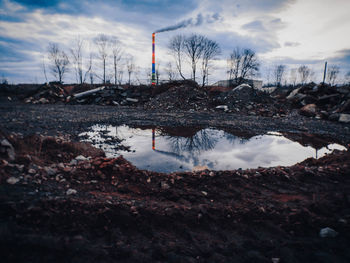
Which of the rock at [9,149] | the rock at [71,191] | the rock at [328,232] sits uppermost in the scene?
the rock at [9,149]

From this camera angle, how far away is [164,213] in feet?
6.08

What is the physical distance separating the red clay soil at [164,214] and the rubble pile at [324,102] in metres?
8.19

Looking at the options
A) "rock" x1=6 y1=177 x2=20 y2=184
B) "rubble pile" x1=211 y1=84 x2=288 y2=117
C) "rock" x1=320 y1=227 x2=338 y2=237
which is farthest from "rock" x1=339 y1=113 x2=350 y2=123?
"rock" x1=6 y1=177 x2=20 y2=184

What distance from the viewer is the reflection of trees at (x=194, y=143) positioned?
14.4 ft

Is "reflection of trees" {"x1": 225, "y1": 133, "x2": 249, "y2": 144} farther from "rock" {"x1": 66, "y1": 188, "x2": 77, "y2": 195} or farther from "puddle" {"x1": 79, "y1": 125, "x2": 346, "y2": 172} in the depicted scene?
"rock" {"x1": 66, "y1": 188, "x2": 77, "y2": 195}

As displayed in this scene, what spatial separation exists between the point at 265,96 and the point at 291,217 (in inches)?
517

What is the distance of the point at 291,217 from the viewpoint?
1.89 m

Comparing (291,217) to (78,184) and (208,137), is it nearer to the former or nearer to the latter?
(78,184)

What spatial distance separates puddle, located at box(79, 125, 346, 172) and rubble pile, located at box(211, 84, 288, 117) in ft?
18.0

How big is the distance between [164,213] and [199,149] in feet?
8.92

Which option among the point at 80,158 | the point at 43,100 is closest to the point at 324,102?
the point at 80,158

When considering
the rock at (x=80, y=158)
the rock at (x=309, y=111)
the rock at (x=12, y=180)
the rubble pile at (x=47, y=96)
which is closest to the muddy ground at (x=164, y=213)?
the rock at (x=12, y=180)

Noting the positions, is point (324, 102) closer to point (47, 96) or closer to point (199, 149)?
point (199, 149)

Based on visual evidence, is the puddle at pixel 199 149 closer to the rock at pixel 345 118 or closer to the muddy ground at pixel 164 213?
the muddy ground at pixel 164 213
